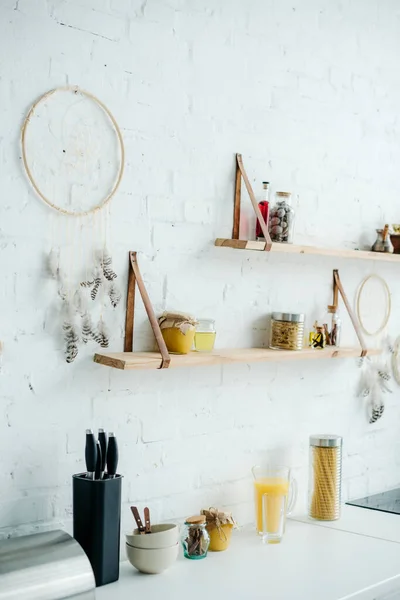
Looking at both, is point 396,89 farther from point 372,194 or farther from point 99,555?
point 99,555

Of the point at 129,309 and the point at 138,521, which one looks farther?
the point at 129,309

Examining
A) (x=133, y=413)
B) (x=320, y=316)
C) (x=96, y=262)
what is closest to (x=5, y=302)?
(x=96, y=262)

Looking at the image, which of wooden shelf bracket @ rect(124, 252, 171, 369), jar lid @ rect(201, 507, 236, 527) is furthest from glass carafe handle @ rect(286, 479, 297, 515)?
wooden shelf bracket @ rect(124, 252, 171, 369)

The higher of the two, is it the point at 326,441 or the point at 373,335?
the point at 373,335

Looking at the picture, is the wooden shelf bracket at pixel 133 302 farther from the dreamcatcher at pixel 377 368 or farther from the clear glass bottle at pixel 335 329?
the dreamcatcher at pixel 377 368

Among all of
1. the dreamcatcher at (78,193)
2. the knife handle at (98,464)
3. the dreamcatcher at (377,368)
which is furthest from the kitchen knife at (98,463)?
the dreamcatcher at (377,368)

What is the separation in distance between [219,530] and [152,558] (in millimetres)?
255

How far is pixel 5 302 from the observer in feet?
5.74

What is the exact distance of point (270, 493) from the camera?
2123 mm

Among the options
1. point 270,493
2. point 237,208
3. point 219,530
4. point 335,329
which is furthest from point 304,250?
point 219,530

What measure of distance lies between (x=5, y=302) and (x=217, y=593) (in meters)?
0.80

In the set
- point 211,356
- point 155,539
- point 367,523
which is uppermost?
point 211,356

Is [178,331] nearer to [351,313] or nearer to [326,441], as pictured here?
[326,441]

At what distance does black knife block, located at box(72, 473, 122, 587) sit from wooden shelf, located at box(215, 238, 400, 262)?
71 centimetres
